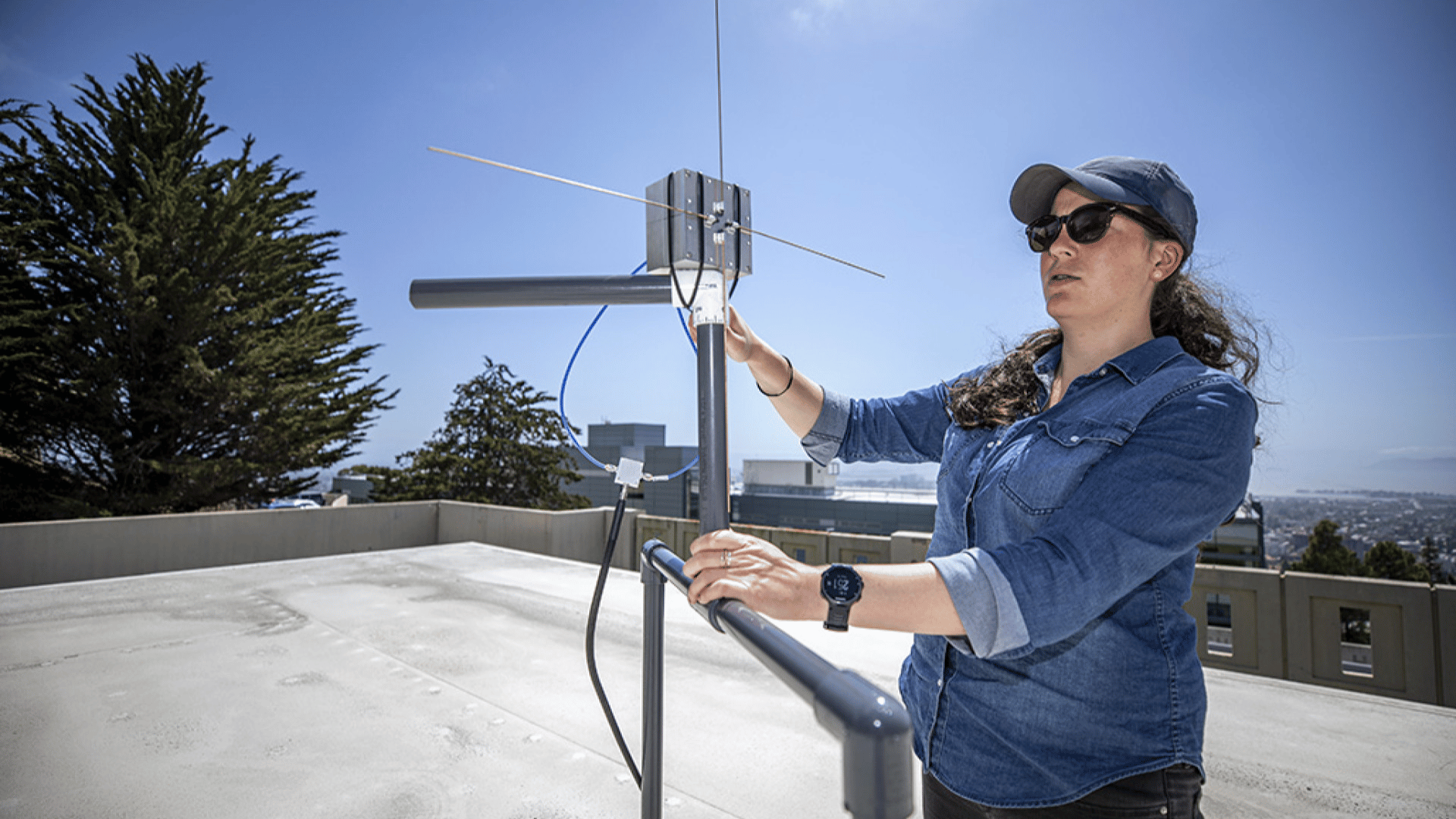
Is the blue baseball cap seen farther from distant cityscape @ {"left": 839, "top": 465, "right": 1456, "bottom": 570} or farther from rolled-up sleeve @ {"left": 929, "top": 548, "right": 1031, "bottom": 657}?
distant cityscape @ {"left": 839, "top": 465, "right": 1456, "bottom": 570}

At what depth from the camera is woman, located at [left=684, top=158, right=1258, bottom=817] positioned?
2.04ft

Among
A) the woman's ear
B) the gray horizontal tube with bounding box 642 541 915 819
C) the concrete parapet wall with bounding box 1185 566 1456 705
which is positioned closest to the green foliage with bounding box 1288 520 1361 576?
the concrete parapet wall with bounding box 1185 566 1456 705

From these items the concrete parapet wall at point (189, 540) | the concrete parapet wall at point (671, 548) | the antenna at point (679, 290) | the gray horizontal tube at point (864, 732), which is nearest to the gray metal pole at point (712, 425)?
the antenna at point (679, 290)

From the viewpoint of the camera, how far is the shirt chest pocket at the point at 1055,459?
0.72 metres

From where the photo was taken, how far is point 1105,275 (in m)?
0.82

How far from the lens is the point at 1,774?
2.23 m

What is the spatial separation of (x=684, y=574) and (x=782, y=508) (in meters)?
34.4

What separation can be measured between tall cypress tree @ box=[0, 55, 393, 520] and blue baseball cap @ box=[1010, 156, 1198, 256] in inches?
432

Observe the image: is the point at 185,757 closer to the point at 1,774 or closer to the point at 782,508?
the point at 1,774

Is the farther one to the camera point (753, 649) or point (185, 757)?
point (185, 757)

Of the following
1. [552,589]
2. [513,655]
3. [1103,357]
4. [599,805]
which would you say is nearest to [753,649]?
[1103,357]

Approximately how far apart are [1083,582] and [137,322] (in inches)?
454

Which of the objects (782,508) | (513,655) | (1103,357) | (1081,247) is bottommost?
(782,508)

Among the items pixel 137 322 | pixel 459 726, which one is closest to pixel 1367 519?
pixel 459 726
